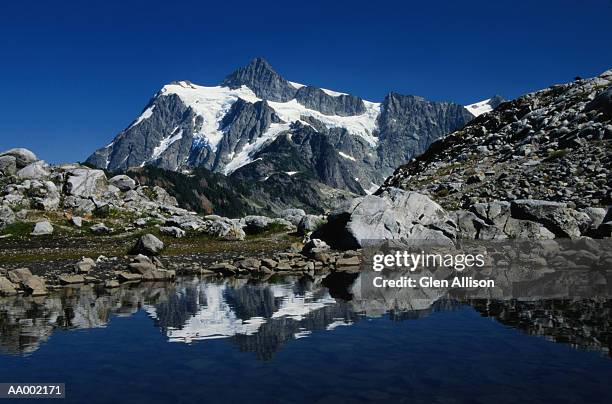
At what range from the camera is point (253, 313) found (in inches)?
1209

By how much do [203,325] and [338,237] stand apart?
1556 inches

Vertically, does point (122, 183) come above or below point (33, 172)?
below

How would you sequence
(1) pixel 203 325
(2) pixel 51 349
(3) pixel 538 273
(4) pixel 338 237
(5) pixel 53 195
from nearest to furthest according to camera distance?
(2) pixel 51 349 < (1) pixel 203 325 < (3) pixel 538 273 < (4) pixel 338 237 < (5) pixel 53 195

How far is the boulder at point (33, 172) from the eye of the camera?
323 feet

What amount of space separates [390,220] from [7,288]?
40.2 metres

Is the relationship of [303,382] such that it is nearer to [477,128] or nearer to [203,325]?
[203,325]

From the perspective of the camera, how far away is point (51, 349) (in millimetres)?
23016

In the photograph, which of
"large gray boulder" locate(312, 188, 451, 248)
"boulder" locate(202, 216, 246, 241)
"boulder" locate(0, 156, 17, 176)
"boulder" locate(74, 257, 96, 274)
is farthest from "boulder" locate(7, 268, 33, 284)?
"boulder" locate(0, 156, 17, 176)

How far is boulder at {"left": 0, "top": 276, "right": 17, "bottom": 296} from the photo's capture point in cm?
3919

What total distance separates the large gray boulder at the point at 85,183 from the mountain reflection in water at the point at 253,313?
62.4 metres

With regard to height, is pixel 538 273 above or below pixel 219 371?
above

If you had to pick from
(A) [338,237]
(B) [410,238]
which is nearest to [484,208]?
(B) [410,238]

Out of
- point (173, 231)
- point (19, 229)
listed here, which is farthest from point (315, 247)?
point (19, 229)

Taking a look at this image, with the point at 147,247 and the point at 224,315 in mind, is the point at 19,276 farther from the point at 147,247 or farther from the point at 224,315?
the point at 224,315
